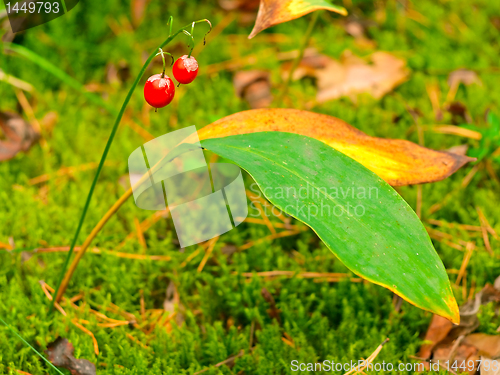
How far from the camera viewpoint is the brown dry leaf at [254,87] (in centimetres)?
161

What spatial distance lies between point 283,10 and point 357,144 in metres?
0.31

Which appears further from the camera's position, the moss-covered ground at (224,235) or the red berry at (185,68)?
the moss-covered ground at (224,235)

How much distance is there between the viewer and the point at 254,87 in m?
1.66

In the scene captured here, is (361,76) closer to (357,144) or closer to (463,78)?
(463,78)

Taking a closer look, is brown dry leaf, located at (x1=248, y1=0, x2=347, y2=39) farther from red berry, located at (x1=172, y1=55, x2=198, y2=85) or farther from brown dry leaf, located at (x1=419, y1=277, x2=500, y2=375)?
brown dry leaf, located at (x1=419, y1=277, x2=500, y2=375)

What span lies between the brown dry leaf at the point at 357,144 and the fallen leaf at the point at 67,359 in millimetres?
539

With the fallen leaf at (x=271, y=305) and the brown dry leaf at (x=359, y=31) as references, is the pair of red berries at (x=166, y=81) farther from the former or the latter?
the brown dry leaf at (x=359, y=31)

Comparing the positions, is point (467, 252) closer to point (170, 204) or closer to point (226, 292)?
point (226, 292)

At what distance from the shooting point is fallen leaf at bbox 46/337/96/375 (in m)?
0.88

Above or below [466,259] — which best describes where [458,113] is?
above

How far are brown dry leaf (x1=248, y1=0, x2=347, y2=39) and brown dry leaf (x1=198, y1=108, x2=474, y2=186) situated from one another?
18 centimetres

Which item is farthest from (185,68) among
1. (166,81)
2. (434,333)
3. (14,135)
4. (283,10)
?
(14,135)

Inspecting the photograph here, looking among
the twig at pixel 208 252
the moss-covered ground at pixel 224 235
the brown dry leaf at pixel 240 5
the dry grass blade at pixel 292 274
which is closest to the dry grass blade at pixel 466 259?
the moss-covered ground at pixel 224 235

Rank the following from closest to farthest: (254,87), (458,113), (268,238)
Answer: (268,238)
(458,113)
(254,87)
